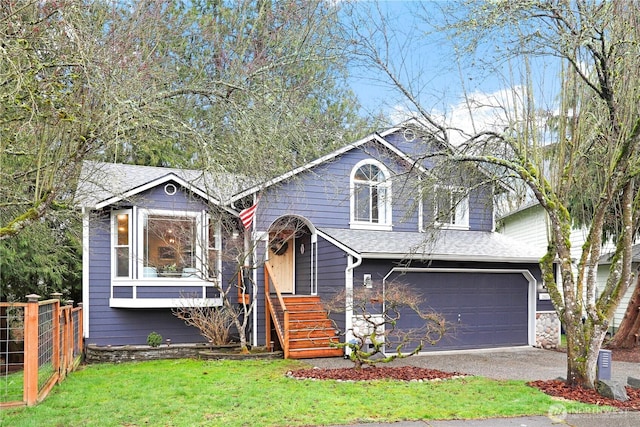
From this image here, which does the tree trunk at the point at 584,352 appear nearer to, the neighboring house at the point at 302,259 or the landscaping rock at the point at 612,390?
the landscaping rock at the point at 612,390

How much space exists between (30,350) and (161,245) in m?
6.60

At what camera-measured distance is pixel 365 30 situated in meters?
9.90

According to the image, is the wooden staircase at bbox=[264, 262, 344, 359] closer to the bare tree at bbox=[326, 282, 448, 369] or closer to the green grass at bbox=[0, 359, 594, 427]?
the bare tree at bbox=[326, 282, 448, 369]

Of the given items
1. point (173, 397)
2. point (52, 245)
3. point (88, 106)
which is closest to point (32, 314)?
point (173, 397)

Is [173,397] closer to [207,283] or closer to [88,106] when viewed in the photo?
[88,106]

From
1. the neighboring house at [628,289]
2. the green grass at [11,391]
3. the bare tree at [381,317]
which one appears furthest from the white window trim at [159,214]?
the neighboring house at [628,289]

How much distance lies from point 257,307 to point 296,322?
4.47ft

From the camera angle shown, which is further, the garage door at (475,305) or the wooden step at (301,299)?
the garage door at (475,305)

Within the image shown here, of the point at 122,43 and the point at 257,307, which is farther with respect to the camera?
the point at 257,307

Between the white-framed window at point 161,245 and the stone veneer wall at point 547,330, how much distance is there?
8.26m

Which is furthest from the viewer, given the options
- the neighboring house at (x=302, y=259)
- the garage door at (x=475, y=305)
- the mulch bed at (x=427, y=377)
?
the garage door at (x=475, y=305)

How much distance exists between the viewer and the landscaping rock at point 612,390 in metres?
8.25

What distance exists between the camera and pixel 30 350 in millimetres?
7445

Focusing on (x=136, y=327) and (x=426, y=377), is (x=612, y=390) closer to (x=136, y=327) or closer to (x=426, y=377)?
(x=426, y=377)
